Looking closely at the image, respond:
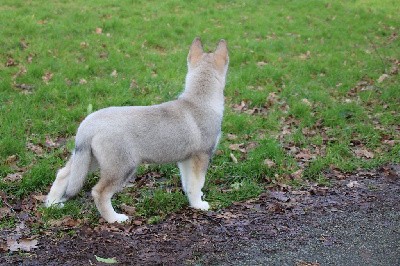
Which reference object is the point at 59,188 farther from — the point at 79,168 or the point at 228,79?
the point at 228,79

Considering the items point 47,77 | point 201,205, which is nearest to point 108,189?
point 201,205

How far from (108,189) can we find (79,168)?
33 centimetres

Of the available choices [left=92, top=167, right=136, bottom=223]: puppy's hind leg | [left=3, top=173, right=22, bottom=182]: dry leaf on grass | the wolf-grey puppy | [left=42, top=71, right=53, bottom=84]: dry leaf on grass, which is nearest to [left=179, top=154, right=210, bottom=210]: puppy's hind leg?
the wolf-grey puppy

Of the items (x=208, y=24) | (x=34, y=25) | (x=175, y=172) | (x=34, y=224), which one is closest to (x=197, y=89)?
(x=175, y=172)

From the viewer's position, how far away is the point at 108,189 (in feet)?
15.9

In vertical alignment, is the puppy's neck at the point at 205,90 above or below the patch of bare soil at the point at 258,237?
above

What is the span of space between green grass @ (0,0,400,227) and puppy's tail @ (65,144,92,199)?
42cm

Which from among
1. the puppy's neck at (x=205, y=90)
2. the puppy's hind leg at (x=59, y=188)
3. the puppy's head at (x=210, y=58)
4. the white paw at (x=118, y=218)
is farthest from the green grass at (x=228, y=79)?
the puppy's head at (x=210, y=58)

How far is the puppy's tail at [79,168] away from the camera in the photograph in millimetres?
4785

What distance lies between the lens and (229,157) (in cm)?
664

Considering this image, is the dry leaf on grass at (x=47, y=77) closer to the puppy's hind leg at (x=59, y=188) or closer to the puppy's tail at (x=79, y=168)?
the puppy's hind leg at (x=59, y=188)

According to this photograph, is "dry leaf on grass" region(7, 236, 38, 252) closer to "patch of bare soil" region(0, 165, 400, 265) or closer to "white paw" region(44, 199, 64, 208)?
"patch of bare soil" region(0, 165, 400, 265)

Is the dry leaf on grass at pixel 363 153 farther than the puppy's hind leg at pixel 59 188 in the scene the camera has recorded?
Yes

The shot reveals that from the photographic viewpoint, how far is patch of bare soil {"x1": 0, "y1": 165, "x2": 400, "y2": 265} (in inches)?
166
